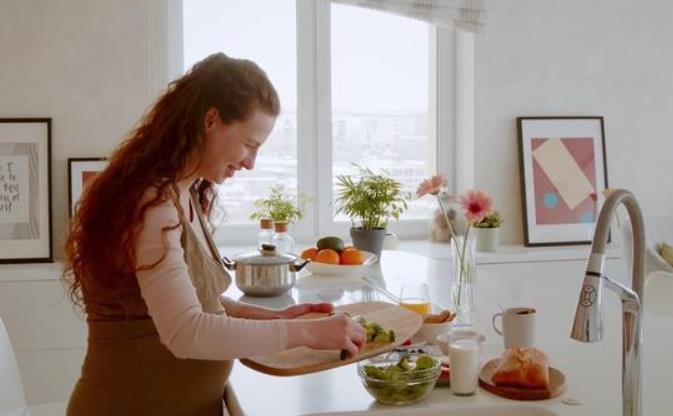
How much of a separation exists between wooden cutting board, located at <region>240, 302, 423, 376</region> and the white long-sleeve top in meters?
0.14

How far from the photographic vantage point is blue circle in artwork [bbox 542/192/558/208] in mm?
3842

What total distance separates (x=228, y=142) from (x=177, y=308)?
33 cm

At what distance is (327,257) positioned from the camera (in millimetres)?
2666

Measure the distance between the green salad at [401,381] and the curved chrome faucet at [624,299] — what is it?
1.11ft

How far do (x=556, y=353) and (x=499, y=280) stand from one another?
0.90 meters

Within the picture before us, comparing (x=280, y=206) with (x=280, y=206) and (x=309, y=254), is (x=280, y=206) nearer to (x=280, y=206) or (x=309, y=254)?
(x=280, y=206)

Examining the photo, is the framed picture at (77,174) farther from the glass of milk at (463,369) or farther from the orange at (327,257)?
the glass of milk at (463,369)

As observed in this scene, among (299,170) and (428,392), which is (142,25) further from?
(428,392)

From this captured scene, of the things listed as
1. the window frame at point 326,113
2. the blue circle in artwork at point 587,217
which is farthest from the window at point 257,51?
the blue circle in artwork at point 587,217

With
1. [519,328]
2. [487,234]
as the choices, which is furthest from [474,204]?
[487,234]

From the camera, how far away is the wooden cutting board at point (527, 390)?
1443 mm

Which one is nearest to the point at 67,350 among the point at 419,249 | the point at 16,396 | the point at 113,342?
the point at 16,396

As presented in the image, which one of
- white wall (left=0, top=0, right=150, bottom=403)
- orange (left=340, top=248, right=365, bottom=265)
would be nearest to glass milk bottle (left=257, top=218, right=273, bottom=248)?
orange (left=340, top=248, right=365, bottom=265)

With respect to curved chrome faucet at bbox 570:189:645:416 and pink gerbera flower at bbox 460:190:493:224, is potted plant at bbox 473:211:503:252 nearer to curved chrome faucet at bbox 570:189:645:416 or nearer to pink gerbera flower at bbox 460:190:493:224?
pink gerbera flower at bbox 460:190:493:224
